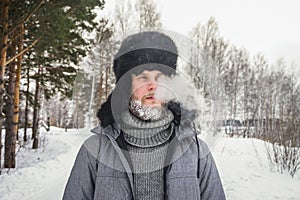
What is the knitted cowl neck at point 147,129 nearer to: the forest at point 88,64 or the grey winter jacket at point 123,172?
the grey winter jacket at point 123,172

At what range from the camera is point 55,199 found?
14.4 feet

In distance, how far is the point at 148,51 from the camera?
1.30 m

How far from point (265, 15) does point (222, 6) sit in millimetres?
813

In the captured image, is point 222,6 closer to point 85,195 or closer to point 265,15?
point 265,15

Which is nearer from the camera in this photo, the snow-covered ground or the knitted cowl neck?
the knitted cowl neck

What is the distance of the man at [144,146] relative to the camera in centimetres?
128

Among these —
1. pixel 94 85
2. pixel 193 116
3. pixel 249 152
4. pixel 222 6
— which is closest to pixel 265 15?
pixel 222 6

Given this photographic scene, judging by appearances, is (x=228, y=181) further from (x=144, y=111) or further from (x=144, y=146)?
(x=144, y=111)

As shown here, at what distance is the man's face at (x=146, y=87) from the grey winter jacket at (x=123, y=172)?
9.1 inches

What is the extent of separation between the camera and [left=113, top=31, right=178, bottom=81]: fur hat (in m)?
1.30

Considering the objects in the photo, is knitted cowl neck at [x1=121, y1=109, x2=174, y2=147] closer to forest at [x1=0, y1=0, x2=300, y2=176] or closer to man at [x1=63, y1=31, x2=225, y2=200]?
man at [x1=63, y1=31, x2=225, y2=200]

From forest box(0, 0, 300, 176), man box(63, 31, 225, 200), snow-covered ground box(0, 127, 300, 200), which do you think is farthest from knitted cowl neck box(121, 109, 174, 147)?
snow-covered ground box(0, 127, 300, 200)

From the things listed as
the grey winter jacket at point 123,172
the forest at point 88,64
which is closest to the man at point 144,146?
the grey winter jacket at point 123,172

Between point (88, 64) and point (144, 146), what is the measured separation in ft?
1.74
